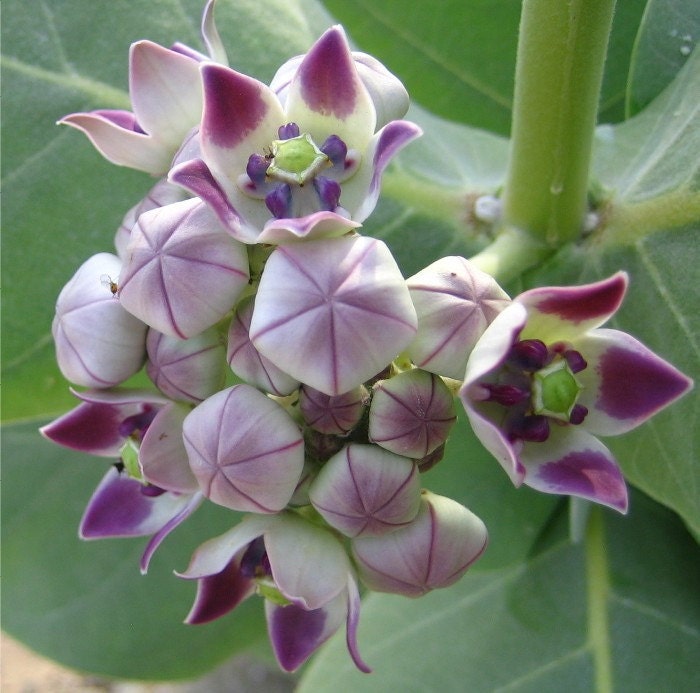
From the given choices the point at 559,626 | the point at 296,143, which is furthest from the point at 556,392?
the point at 559,626

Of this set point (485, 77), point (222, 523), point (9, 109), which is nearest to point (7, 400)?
point (9, 109)

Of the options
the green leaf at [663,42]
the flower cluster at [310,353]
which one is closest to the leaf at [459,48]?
the green leaf at [663,42]

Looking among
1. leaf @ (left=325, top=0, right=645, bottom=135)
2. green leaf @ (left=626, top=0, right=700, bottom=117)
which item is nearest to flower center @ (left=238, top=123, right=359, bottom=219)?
green leaf @ (left=626, top=0, right=700, bottom=117)

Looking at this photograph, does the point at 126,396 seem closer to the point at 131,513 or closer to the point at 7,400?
the point at 131,513

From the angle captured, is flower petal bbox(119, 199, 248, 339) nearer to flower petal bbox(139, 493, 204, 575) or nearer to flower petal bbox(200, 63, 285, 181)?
flower petal bbox(200, 63, 285, 181)

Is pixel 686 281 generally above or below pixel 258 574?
above
